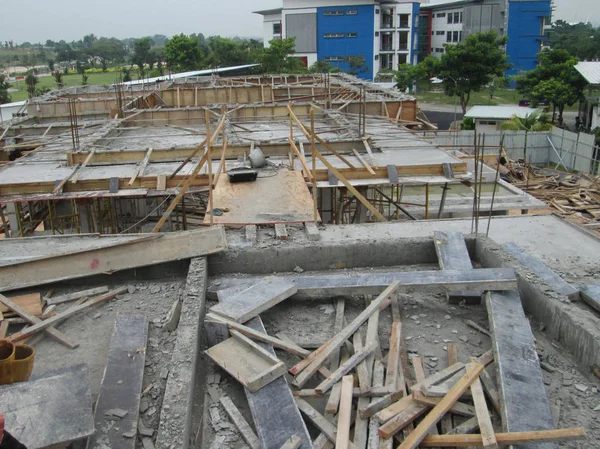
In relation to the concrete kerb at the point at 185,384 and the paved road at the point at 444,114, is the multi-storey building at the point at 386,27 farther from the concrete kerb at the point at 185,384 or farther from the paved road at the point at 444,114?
the concrete kerb at the point at 185,384

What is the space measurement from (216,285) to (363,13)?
66.5 metres

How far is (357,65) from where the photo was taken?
6488 centimetres

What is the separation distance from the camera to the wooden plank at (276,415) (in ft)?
13.6

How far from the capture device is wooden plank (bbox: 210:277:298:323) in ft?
18.1

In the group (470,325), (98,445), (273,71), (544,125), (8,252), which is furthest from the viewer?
(273,71)

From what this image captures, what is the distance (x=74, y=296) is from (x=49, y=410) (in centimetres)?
287

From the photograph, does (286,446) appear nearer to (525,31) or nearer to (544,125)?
(544,125)

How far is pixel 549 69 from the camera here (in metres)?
37.9

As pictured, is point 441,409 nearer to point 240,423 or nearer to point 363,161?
point 240,423

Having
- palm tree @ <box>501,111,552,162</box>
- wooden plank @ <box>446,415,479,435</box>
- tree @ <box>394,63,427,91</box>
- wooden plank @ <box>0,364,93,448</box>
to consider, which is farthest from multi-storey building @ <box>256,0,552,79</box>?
wooden plank @ <box>0,364,93,448</box>

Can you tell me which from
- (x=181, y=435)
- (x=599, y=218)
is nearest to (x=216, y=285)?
(x=181, y=435)

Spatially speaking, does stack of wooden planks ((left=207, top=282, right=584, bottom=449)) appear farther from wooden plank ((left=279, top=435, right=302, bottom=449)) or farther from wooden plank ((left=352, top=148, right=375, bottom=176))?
wooden plank ((left=352, top=148, right=375, bottom=176))

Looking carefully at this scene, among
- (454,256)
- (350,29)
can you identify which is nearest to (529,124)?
(454,256)

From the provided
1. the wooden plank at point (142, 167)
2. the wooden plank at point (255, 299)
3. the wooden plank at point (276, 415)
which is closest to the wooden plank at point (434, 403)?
the wooden plank at point (276, 415)
